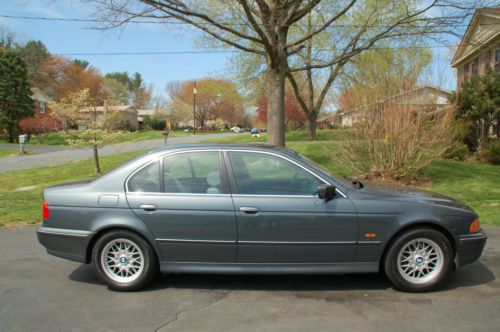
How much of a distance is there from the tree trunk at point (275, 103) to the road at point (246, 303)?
26.0 feet

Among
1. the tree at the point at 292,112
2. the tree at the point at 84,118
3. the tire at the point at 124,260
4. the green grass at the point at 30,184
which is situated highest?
the tree at the point at 292,112

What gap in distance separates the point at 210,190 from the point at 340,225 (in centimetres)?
137

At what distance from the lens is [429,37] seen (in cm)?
1227

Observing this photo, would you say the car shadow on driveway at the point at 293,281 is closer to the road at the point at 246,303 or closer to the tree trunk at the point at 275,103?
the road at the point at 246,303

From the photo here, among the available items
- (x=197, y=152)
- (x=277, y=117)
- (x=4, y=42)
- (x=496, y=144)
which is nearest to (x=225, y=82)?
(x=277, y=117)

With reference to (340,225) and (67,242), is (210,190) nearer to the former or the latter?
(340,225)

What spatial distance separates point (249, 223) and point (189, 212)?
0.62m

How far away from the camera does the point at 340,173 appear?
12.9 m

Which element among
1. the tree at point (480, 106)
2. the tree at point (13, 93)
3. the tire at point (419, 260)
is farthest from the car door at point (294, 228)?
the tree at point (13, 93)

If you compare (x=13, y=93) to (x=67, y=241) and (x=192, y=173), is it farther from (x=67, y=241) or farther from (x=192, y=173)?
(x=192, y=173)

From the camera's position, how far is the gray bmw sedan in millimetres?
4047

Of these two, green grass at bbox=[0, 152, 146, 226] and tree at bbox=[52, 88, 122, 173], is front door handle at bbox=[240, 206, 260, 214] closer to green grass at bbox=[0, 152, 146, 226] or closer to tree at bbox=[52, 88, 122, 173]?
green grass at bbox=[0, 152, 146, 226]

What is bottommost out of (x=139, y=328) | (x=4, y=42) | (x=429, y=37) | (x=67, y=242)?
(x=139, y=328)

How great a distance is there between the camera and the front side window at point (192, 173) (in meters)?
4.26
